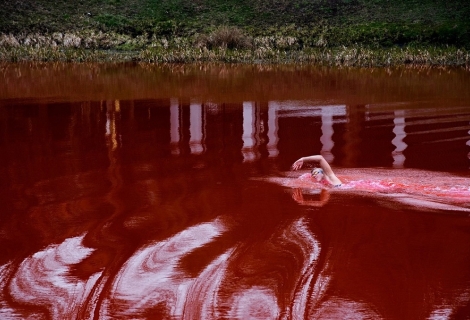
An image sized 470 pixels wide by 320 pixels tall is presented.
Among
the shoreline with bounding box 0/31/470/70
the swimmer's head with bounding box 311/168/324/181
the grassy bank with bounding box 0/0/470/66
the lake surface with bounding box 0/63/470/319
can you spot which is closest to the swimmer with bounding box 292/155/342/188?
the swimmer's head with bounding box 311/168/324/181

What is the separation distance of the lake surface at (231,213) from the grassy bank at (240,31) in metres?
17.4

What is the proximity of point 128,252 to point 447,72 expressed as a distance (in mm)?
25387

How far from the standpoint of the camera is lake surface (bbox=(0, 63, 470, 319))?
22.4ft

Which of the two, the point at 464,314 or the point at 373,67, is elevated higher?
the point at 373,67

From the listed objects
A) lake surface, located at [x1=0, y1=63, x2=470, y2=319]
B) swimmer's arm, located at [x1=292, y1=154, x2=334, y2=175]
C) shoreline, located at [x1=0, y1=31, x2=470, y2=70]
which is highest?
shoreline, located at [x1=0, y1=31, x2=470, y2=70]

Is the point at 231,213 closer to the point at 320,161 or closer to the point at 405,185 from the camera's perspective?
the point at 320,161

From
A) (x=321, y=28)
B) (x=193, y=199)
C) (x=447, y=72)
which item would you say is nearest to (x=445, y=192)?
(x=193, y=199)

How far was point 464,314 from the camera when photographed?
6441 millimetres

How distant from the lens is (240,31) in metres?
43.7

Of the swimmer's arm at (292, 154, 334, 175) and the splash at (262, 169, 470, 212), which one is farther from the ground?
the swimmer's arm at (292, 154, 334, 175)

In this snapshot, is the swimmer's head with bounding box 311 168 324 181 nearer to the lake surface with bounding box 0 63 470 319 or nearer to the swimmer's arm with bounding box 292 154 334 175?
the swimmer's arm with bounding box 292 154 334 175

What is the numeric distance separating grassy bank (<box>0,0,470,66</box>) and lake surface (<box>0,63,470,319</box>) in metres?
17.4

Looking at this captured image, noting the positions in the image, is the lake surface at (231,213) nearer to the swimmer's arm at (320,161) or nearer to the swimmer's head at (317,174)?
the swimmer's head at (317,174)

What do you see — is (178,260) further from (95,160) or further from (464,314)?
(95,160)
